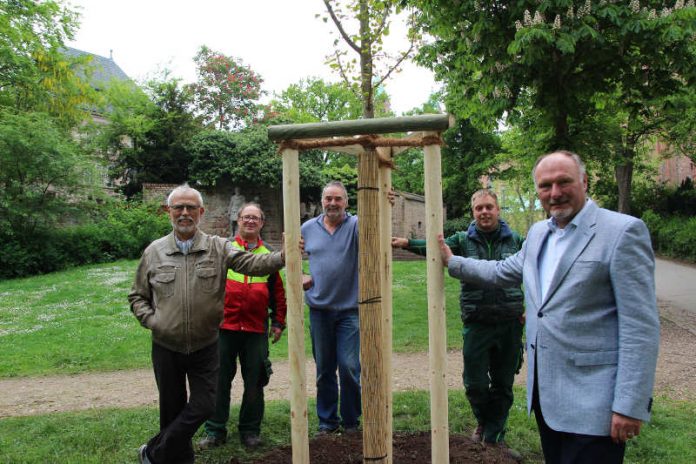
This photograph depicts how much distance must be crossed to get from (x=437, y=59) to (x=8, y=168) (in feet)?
44.6

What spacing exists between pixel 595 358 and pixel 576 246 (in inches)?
19.5

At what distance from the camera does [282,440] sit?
4.63 m

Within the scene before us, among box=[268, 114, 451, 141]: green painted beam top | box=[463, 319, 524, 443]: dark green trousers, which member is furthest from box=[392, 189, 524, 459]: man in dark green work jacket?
box=[268, 114, 451, 141]: green painted beam top

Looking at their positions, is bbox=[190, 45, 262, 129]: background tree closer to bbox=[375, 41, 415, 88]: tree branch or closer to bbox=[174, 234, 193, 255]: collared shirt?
bbox=[375, 41, 415, 88]: tree branch

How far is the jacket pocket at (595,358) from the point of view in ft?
7.69

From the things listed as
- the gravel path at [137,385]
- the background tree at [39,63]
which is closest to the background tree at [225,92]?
the background tree at [39,63]

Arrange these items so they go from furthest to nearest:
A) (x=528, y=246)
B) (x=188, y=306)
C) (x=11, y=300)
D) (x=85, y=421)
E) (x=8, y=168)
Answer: (x=8, y=168)
(x=11, y=300)
(x=85, y=421)
(x=188, y=306)
(x=528, y=246)

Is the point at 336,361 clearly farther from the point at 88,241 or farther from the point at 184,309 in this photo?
the point at 88,241

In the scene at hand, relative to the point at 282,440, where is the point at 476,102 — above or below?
above

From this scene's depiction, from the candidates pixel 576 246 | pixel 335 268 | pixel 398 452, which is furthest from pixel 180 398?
pixel 576 246

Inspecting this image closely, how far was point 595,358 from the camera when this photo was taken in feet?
7.75

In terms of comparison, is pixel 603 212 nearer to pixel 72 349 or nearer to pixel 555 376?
pixel 555 376

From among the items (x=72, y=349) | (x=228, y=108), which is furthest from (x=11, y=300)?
→ (x=228, y=108)

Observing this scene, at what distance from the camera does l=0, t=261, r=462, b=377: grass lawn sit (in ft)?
26.3
